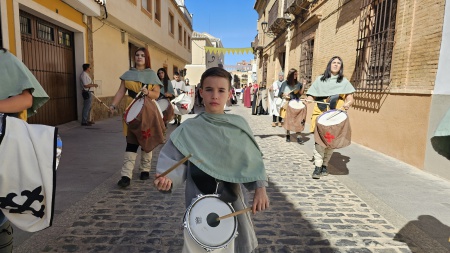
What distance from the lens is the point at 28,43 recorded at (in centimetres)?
708

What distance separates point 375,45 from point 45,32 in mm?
7863

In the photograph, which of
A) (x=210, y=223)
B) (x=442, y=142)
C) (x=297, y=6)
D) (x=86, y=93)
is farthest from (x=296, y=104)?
(x=297, y=6)

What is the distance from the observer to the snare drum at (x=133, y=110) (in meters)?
3.92

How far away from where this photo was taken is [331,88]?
4.76 metres

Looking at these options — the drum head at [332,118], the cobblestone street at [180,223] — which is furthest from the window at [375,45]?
the cobblestone street at [180,223]

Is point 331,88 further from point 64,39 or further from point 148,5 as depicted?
point 148,5

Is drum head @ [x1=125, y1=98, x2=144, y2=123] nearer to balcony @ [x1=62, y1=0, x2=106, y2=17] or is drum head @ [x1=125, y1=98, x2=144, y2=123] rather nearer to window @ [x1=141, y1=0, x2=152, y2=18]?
balcony @ [x1=62, y1=0, x2=106, y2=17]

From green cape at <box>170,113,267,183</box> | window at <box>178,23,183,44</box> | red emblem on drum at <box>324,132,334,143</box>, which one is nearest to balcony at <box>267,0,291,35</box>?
window at <box>178,23,183,44</box>

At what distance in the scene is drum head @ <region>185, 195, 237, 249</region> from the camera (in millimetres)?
1602

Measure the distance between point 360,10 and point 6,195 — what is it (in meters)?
8.02

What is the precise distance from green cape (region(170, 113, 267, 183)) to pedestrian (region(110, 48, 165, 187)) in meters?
2.27

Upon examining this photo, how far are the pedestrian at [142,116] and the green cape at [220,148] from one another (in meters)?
2.27

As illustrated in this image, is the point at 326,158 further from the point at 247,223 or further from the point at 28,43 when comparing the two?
the point at 28,43

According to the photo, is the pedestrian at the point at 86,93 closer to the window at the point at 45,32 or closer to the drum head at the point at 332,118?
the window at the point at 45,32
